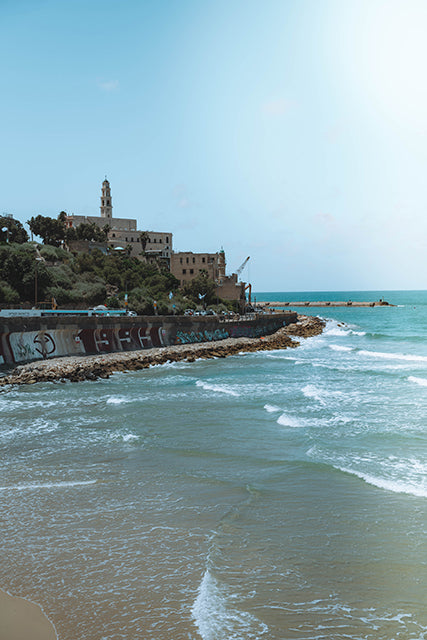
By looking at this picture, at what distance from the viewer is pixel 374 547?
9.48 meters

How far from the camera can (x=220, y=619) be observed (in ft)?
23.9

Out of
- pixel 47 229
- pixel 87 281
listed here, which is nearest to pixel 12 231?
pixel 47 229

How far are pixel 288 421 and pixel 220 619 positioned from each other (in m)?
12.6

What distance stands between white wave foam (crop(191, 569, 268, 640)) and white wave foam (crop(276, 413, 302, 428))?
11297mm

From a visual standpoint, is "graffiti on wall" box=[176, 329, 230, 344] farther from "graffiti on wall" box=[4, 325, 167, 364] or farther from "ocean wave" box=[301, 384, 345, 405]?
"ocean wave" box=[301, 384, 345, 405]

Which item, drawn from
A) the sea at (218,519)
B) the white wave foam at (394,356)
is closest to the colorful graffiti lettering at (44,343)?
the sea at (218,519)

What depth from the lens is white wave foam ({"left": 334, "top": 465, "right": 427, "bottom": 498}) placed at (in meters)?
12.2

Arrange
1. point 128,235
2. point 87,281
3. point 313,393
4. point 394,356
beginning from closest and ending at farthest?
1. point 313,393
2. point 394,356
3. point 87,281
4. point 128,235

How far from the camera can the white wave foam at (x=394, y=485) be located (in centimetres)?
1220

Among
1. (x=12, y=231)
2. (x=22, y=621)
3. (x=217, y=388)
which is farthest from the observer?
(x=12, y=231)

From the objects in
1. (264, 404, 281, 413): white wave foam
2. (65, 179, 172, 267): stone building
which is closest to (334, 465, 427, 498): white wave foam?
(264, 404, 281, 413): white wave foam

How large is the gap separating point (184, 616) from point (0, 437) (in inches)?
472

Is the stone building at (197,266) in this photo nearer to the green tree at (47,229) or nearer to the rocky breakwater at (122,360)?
the green tree at (47,229)

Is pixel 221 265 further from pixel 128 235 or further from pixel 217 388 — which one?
pixel 217 388
